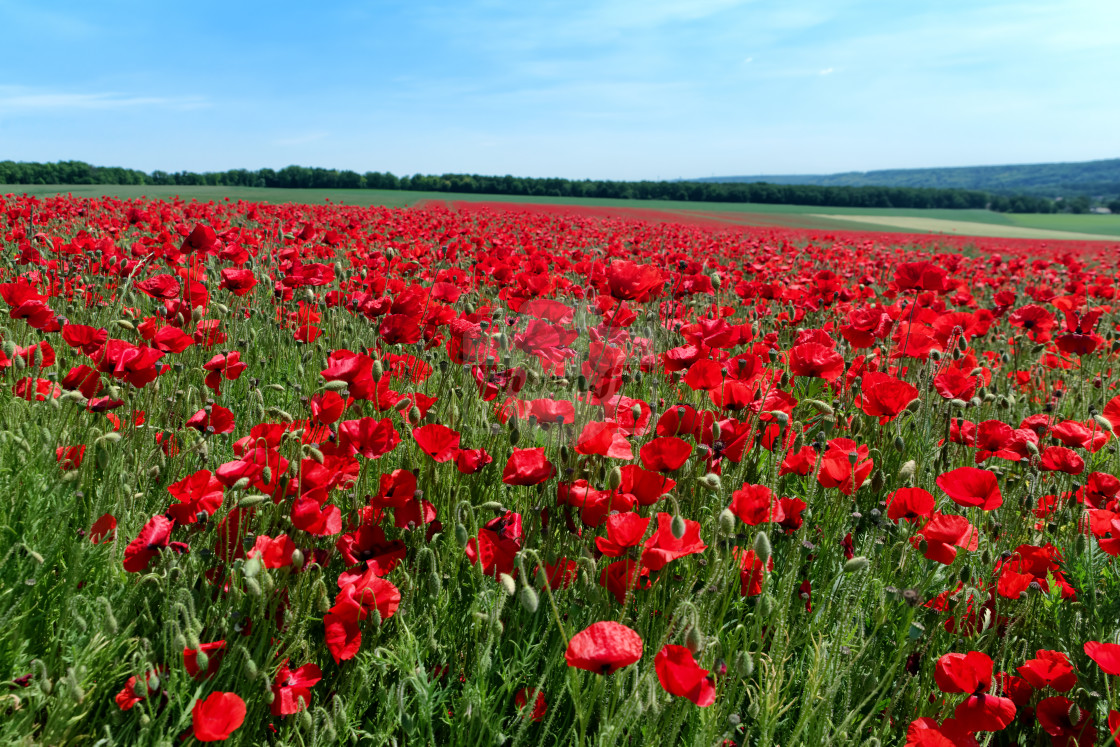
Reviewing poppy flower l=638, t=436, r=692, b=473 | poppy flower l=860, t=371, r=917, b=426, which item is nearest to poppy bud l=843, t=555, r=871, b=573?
poppy flower l=638, t=436, r=692, b=473

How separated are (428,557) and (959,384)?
195 centimetres

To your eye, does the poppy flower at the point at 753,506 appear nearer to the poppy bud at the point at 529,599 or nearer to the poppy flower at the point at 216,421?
the poppy bud at the point at 529,599

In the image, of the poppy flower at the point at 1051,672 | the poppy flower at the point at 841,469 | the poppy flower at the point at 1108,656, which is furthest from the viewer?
the poppy flower at the point at 841,469

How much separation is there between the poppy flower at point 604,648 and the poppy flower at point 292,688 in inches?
21.2

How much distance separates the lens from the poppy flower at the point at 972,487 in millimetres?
1623

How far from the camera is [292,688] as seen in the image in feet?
4.45

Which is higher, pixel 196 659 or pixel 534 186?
pixel 534 186

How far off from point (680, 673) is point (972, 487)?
100 centimetres

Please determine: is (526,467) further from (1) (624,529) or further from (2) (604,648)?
(2) (604,648)

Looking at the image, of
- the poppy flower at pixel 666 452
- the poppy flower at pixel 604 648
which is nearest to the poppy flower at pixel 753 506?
A: the poppy flower at pixel 666 452

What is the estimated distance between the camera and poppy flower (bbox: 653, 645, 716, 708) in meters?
1.10

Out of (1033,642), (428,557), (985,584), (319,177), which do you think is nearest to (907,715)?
(985,584)

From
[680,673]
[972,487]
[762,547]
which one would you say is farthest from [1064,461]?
[680,673]

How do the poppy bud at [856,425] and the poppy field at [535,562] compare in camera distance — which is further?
the poppy bud at [856,425]
